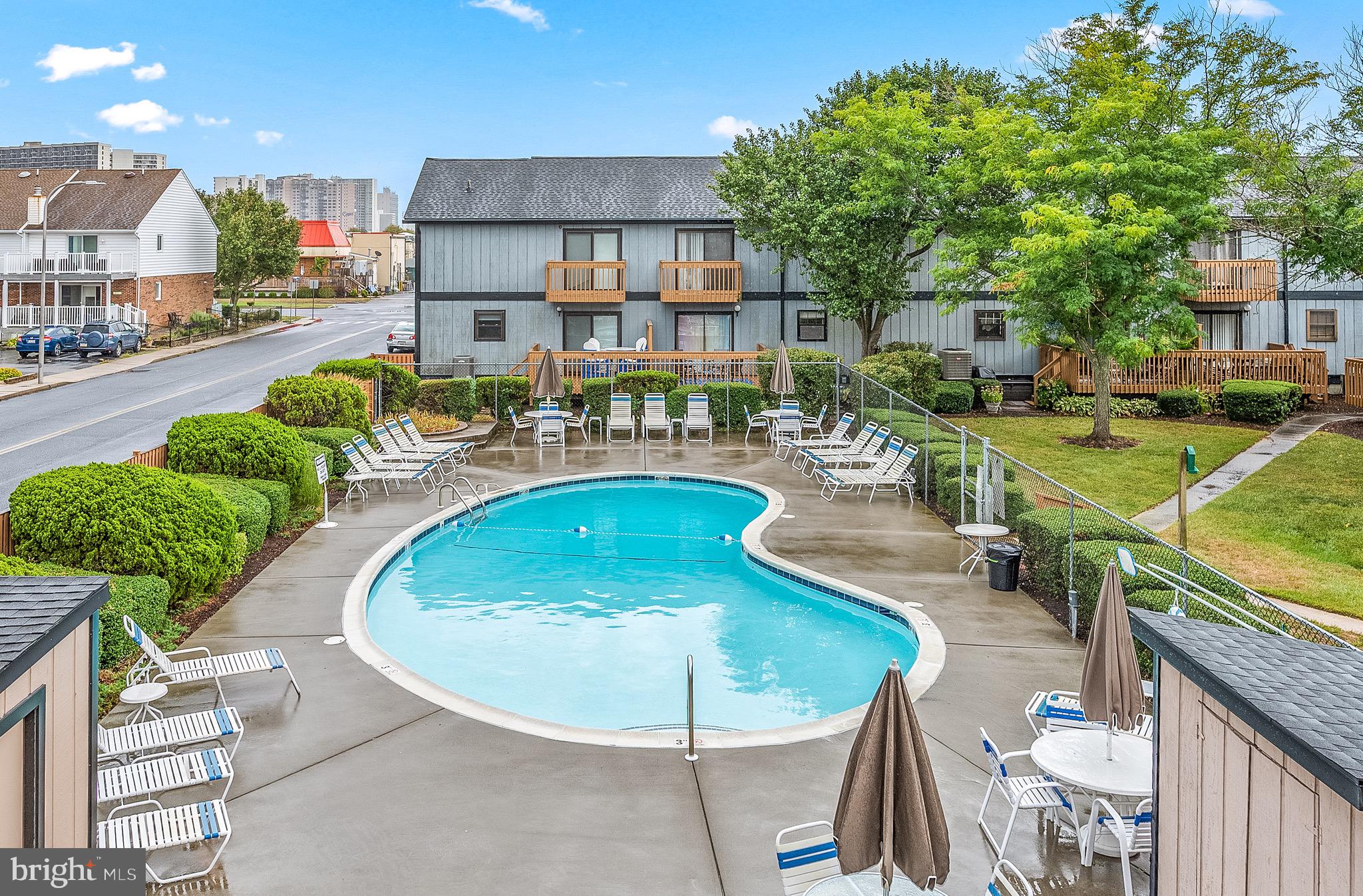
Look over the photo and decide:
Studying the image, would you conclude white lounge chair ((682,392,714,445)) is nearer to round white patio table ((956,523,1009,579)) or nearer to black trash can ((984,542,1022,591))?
round white patio table ((956,523,1009,579))

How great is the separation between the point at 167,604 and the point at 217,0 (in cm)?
9269

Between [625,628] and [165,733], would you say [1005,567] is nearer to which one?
[625,628]

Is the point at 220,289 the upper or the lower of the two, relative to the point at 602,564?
upper

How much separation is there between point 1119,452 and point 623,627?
14455 millimetres

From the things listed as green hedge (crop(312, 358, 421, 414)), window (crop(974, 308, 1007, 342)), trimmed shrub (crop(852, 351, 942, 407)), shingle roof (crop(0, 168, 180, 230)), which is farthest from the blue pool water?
shingle roof (crop(0, 168, 180, 230))

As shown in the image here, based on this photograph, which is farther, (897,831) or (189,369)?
(189,369)

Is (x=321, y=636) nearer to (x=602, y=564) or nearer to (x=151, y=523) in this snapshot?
(x=151, y=523)

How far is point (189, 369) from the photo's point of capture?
35938mm

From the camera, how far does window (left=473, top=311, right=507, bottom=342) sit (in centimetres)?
3269

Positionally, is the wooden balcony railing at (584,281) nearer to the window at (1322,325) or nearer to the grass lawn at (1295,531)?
the grass lawn at (1295,531)

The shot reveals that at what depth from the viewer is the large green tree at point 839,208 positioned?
1099 inches

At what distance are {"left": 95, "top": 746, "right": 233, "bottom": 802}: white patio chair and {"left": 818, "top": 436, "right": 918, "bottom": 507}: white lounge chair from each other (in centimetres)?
1222

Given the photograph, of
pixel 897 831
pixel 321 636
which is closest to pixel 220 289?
pixel 321 636

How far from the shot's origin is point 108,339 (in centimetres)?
3894
